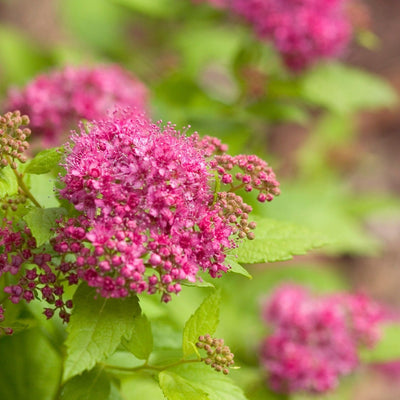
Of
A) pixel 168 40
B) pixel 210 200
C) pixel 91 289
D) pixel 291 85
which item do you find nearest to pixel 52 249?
pixel 91 289

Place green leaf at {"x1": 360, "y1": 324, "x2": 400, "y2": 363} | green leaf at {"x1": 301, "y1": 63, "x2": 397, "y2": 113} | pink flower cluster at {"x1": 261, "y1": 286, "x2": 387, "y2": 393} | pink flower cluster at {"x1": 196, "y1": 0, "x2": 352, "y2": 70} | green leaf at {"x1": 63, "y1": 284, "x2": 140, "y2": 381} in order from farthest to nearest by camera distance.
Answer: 1. green leaf at {"x1": 301, "y1": 63, "x2": 397, "y2": 113}
2. pink flower cluster at {"x1": 196, "y1": 0, "x2": 352, "y2": 70}
3. green leaf at {"x1": 360, "y1": 324, "x2": 400, "y2": 363}
4. pink flower cluster at {"x1": 261, "y1": 286, "x2": 387, "y2": 393}
5. green leaf at {"x1": 63, "y1": 284, "x2": 140, "y2": 381}

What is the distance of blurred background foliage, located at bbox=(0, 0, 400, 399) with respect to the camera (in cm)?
310

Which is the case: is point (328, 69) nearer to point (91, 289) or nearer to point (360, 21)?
point (360, 21)

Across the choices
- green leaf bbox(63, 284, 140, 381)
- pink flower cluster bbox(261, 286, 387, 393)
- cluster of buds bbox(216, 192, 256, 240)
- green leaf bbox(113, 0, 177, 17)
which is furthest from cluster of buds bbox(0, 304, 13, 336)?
green leaf bbox(113, 0, 177, 17)

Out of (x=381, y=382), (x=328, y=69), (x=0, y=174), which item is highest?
(x=328, y=69)

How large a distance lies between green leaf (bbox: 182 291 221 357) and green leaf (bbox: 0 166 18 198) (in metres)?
0.49

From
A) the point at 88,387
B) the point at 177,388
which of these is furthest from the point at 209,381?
the point at 88,387

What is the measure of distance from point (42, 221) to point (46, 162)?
7.0 inches

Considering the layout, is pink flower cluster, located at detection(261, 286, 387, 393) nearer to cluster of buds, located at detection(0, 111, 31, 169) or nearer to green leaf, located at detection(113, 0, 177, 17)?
A: cluster of buds, located at detection(0, 111, 31, 169)

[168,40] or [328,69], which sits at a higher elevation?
[168,40]

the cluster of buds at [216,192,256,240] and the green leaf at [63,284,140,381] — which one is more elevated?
the cluster of buds at [216,192,256,240]

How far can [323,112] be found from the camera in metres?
5.63

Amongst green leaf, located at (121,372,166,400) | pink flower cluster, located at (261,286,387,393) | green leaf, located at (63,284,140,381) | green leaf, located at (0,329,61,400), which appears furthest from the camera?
pink flower cluster, located at (261,286,387,393)

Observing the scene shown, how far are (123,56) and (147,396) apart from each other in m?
2.46
